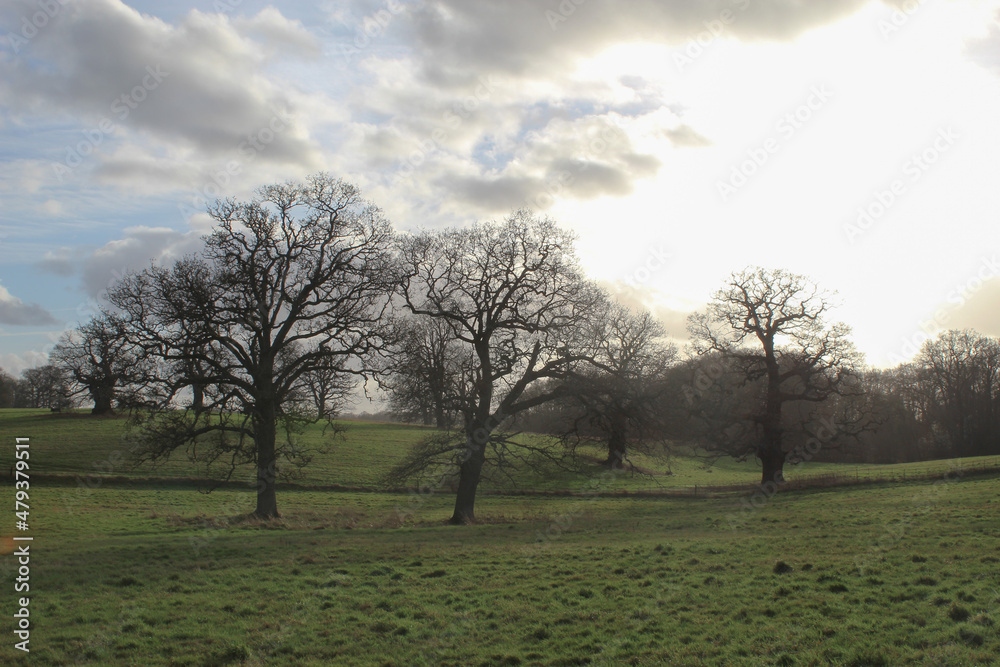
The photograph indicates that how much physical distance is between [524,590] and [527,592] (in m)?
0.18

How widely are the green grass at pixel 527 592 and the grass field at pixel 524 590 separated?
48 mm

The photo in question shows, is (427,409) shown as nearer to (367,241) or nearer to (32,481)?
(367,241)

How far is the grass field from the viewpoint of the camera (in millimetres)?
7602

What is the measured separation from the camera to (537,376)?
21.8 m

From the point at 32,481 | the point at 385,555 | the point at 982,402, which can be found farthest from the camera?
the point at 982,402

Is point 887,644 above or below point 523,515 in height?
above

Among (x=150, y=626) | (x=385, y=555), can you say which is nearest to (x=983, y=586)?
(x=385, y=555)

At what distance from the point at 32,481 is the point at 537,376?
93.6 ft

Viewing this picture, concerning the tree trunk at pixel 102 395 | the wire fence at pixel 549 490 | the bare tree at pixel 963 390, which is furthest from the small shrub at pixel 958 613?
the bare tree at pixel 963 390

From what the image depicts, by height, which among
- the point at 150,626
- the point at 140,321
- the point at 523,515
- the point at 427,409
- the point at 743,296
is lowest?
the point at 523,515

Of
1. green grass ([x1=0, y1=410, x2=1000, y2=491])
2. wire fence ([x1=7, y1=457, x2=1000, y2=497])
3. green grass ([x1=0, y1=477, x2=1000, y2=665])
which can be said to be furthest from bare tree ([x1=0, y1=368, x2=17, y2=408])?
green grass ([x1=0, y1=477, x2=1000, y2=665])

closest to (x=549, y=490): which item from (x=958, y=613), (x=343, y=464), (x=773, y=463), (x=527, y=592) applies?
(x=773, y=463)

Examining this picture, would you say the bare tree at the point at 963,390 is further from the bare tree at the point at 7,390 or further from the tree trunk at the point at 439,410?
the bare tree at the point at 7,390

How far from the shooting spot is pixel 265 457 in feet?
70.0
